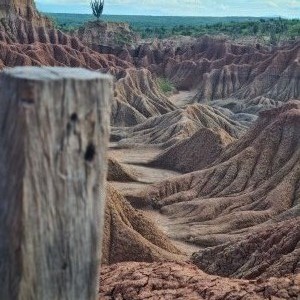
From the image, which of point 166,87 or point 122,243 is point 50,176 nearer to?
point 122,243

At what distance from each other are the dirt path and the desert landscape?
0.26ft

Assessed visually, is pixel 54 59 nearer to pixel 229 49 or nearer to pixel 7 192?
pixel 229 49

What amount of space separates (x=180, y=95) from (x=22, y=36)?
18.2 meters

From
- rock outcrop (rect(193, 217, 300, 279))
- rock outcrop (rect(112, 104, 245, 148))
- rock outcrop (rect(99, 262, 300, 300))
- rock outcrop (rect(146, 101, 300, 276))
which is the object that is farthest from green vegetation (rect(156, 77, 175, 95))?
rock outcrop (rect(99, 262, 300, 300))

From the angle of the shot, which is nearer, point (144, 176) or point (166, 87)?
point (144, 176)

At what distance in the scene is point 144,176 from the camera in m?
26.9

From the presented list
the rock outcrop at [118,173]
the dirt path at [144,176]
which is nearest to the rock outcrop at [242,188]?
the dirt path at [144,176]

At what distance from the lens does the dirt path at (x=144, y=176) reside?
2041 cm

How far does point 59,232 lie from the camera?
6.26 ft

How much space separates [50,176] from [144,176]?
25.1m

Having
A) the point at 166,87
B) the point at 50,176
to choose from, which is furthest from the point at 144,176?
the point at 166,87

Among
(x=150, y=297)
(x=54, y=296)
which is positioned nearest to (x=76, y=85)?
(x=54, y=296)

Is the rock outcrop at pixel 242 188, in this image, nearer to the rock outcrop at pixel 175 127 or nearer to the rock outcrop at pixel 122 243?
the rock outcrop at pixel 122 243

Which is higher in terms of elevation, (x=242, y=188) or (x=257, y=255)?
(x=257, y=255)
